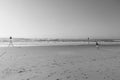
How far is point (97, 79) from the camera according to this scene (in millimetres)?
4699

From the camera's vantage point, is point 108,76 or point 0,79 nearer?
point 0,79

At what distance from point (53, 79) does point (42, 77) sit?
0.54m

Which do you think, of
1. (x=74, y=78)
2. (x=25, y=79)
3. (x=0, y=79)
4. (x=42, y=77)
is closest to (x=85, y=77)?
(x=74, y=78)

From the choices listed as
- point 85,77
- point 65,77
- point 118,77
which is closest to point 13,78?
point 65,77

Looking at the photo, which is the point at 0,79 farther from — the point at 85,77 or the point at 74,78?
the point at 85,77

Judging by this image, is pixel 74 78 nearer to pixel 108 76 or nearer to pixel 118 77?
pixel 108 76

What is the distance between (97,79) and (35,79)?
8.57 feet

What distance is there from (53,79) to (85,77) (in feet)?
4.65

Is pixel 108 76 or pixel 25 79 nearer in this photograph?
pixel 25 79

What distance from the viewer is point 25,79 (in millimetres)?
4684

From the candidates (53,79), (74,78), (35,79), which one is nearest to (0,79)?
(35,79)

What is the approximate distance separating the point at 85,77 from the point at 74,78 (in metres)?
0.51

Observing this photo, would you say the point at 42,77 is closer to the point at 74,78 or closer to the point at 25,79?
the point at 25,79

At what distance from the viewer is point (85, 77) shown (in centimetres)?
493
